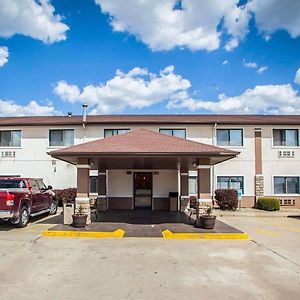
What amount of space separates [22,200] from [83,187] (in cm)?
239

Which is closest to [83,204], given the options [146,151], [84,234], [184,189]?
[84,234]

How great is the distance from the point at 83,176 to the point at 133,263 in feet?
19.7

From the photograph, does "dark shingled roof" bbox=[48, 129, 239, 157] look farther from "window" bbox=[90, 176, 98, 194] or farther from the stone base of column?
"window" bbox=[90, 176, 98, 194]

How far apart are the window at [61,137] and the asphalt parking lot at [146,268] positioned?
11581 millimetres

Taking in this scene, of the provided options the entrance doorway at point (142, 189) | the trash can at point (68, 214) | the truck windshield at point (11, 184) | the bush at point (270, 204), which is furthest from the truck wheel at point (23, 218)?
the bush at point (270, 204)

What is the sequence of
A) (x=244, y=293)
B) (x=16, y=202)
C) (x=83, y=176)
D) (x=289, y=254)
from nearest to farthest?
1. (x=244, y=293)
2. (x=289, y=254)
3. (x=16, y=202)
4. (x=83, y=176)

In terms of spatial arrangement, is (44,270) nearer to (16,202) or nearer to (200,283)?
(200,283)

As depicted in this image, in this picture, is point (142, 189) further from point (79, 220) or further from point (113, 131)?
point (79, 220)

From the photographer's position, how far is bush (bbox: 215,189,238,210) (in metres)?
20.0

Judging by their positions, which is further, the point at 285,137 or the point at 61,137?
the point at 61,137

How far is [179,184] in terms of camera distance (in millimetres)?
19578

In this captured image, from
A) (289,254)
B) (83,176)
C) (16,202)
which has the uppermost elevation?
(83,176)

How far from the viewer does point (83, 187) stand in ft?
41.7

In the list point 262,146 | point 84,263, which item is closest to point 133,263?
point 84,263
